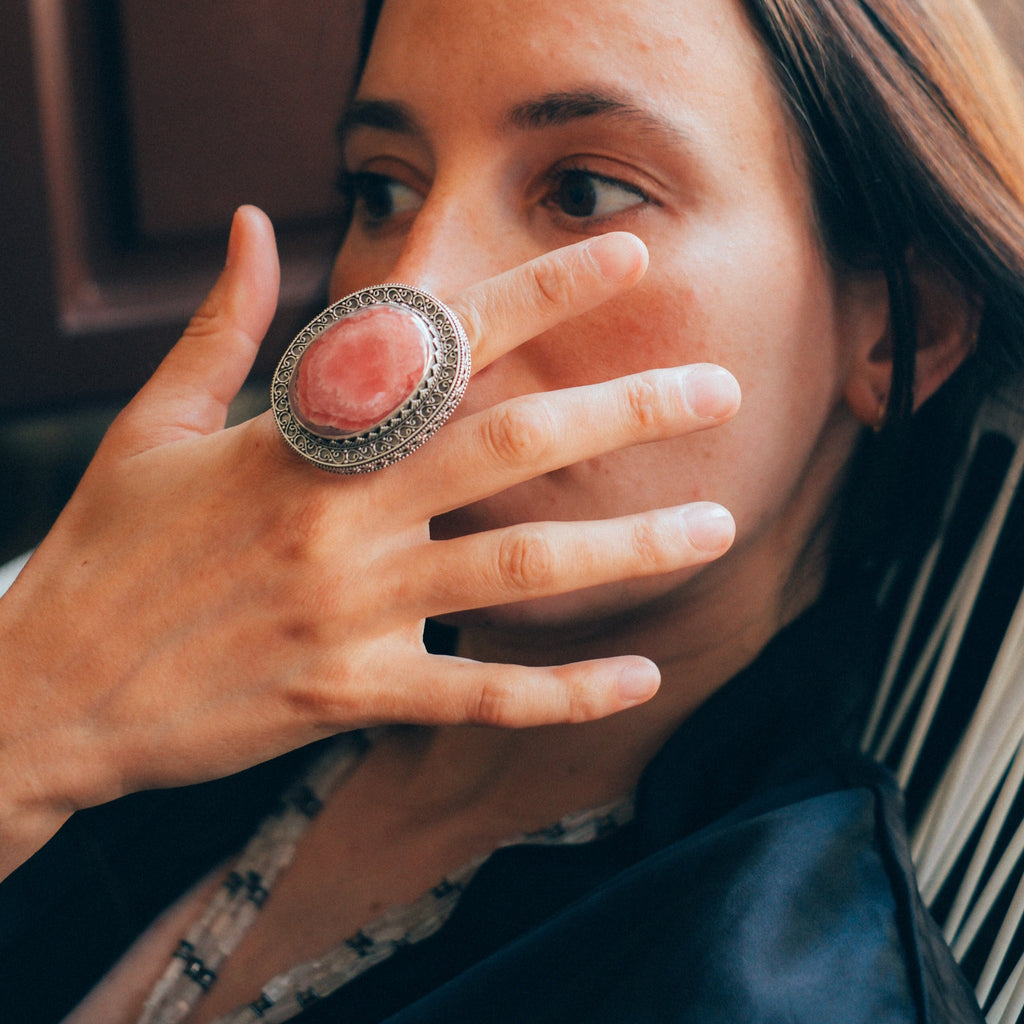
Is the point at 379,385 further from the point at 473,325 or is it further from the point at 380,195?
the point at 380,195

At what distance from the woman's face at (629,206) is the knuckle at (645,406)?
0.39 ft

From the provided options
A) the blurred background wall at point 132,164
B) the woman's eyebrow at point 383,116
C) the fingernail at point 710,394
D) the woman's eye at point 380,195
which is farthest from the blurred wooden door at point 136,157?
the fingernail at point 710,394

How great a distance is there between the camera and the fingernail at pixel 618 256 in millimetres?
573

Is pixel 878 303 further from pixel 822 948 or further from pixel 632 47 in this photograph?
pixel 822 948

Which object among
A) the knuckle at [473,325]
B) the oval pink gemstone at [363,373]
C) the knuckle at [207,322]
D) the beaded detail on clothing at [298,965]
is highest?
the knuckle at [473,325]

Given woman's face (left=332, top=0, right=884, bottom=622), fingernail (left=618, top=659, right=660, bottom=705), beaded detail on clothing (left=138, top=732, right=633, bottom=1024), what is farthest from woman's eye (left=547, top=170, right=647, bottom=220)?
beaded detail on clothing (left=138, top=732, right=633, bottom=1024)

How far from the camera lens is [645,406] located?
0.57 meters

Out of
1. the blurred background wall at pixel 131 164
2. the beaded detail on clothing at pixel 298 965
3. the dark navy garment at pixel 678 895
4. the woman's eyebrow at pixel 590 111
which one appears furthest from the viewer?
the blurred background wall at pixel 131 164

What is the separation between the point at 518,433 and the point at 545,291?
99mm

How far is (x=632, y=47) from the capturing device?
654 millimetres

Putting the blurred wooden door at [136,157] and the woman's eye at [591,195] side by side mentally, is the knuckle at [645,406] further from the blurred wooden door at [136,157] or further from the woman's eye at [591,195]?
the blurred wooden door at [136,157]

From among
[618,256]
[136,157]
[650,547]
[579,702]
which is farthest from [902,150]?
[136,157]

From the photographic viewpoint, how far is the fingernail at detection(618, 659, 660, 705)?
1.87 ft

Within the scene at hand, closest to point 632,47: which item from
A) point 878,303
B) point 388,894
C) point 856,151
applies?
point 856,151
